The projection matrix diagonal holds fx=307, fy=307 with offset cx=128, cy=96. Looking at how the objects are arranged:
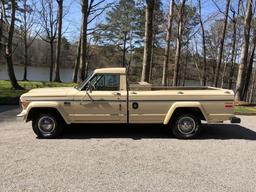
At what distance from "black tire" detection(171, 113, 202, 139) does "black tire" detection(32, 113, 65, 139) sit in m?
2.97

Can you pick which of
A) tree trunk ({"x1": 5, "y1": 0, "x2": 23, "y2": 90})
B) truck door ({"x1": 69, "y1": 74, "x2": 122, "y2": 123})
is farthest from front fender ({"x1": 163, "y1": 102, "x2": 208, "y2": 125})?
tree trunk ({"x1": 5, "y1": 0, "x2": 23, "y2": 90})

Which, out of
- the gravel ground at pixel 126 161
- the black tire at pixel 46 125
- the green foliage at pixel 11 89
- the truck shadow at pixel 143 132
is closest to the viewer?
the gravel ground at pixel 126 161

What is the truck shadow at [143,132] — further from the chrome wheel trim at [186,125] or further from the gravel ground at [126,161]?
the chrome wheel trim at [186,125]

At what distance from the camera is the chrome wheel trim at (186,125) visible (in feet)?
25.3

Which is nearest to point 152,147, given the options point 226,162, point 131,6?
point 226,162

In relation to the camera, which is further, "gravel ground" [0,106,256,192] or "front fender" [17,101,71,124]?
"front fender" [17,101,71,124]

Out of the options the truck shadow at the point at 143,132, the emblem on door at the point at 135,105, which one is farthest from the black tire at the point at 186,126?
the emblem on door at the point at 135,105

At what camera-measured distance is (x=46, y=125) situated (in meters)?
7.66

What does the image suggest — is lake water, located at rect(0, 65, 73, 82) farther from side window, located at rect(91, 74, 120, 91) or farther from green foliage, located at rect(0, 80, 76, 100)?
side window, located at rect(91, 74, 120, 91)

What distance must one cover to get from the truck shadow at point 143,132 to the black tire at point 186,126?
0.22m

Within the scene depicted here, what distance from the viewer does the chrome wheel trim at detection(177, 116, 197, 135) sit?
25.3 ft

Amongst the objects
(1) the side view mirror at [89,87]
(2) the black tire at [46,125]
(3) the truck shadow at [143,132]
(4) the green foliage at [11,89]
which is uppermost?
(1) the side view mirror at [89,87]

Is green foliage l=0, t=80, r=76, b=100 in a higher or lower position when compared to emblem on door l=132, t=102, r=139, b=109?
lower

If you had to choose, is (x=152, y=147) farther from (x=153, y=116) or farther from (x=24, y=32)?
(x=24, y=32)
